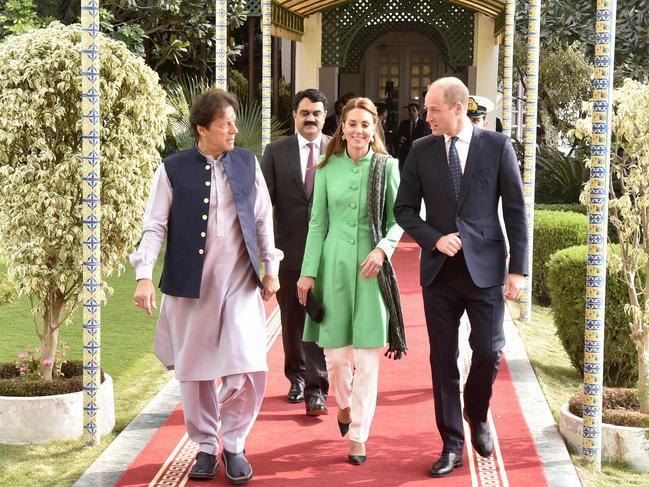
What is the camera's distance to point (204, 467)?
5645 mm

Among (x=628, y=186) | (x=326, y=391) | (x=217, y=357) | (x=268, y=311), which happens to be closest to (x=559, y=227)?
(x=268, y=311)

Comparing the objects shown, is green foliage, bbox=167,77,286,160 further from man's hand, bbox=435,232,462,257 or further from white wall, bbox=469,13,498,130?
man's hand, bbox=435,232,462,257

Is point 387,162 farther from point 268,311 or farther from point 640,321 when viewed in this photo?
point 268,311

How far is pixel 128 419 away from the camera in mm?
7164

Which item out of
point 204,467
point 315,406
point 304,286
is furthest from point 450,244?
point 315,406

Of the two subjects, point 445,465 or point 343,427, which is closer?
point 445,465

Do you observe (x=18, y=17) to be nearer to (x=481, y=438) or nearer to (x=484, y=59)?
(x=484, y=59)

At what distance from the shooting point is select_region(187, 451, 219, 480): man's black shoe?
5.64 meters

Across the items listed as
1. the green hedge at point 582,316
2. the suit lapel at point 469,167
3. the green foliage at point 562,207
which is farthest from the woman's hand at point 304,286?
the green foliage at point 562,207

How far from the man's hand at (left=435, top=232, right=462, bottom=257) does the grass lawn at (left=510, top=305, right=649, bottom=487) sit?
1412 mm

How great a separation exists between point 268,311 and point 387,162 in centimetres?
499

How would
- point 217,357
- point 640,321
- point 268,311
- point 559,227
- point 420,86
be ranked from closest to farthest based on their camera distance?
1. point 217,357
2. point 640,321
3. point 268,311
4. point 559,227
5. point 420,86

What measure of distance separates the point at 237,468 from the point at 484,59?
16.6m

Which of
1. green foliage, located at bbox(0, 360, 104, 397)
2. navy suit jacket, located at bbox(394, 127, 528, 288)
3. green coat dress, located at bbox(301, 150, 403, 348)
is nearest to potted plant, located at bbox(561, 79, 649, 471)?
navy suit jacket, located at bbox(394, 127, 528, 288)
